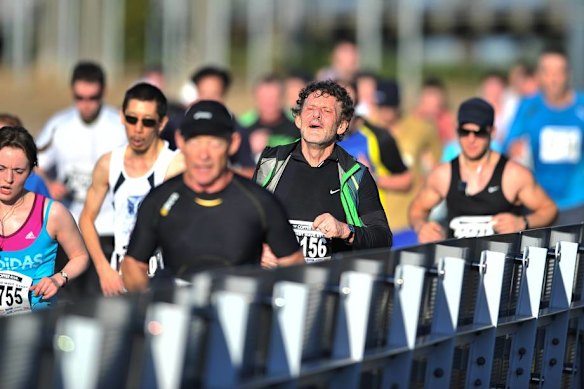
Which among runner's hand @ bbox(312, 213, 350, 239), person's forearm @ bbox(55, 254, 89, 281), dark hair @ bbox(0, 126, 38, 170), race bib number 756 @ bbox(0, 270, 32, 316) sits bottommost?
race bib number 756 @ bbox(0, 270, 32, 316)

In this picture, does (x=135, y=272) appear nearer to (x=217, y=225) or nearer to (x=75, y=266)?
(x=217, y=225)

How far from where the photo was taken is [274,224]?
22.4 feet

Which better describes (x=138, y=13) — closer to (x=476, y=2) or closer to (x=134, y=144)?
(x=476, y=2)

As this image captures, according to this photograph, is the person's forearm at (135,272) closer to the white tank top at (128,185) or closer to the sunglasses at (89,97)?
the white tank top at (128,185)

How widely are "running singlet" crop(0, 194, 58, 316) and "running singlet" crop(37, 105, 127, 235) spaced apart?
3.79 metres

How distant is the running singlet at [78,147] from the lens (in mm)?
12336

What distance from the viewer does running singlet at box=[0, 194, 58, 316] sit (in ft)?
27.7

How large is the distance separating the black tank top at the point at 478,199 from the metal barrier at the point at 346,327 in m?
1.86

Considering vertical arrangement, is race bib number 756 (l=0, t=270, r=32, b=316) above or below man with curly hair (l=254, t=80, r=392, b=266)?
below

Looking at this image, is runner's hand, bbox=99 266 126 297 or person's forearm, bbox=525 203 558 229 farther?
person's forearm, bbox=525 203 558 229

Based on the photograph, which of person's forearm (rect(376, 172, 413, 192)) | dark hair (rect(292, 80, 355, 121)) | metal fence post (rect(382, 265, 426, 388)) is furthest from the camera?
person's forearm (rect(376, 172, 413, 192))

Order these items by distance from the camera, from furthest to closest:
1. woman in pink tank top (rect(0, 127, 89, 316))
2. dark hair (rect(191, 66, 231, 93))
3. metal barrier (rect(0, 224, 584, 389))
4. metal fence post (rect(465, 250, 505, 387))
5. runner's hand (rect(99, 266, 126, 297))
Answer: dark hair (rect(191, 66, 231, 93)) < runner's hand (rect(99, 266, 126, 297)) < woman in pink tank top (rect(0, 127, 89, 316)) < metal fence post (rect(465, 250, 505, 387)) < metal barrier (rect(0, 224, 584, 389))

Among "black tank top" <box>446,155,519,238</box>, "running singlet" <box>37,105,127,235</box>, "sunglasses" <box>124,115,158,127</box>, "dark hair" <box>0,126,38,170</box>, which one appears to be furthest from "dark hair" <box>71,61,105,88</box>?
"dark hair" <box>0,126,38,170</box>

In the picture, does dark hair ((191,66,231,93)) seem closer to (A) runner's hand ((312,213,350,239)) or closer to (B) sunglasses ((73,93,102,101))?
(B) sunglasses ((73,93,102,101))
